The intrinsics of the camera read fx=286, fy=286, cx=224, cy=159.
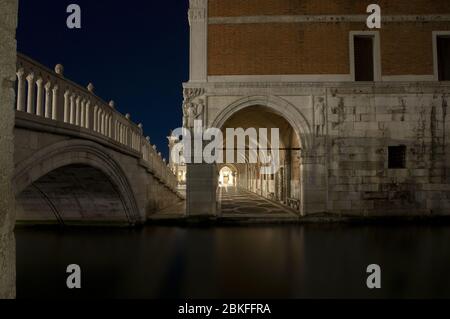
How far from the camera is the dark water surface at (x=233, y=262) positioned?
12.3ft

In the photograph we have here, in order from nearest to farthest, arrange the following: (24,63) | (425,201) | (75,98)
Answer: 1. (24,63)
2. (75,98)
3. (425,201)

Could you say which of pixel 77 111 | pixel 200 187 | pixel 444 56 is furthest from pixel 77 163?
pixel 444 56

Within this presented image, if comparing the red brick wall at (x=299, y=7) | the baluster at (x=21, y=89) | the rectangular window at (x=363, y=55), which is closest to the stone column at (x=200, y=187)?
the red brick wall at (x=299, y=7)

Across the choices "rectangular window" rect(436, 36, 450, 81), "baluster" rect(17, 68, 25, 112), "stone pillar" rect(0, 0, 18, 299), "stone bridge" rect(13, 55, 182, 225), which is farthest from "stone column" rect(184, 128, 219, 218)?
"rectangular window" rect(436, 36, 450, 81)

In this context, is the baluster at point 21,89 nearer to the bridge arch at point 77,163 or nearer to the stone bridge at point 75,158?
the stone bridge at point 75,158

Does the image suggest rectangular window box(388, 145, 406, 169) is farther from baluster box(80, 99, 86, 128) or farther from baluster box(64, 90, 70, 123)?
baluster box(64, 90, 70, 123)

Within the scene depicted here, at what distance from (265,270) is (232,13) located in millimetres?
8679

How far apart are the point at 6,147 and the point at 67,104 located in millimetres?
3655

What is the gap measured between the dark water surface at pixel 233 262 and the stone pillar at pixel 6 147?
6.66ft

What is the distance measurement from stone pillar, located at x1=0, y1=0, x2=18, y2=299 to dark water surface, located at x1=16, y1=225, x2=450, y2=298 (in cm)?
203

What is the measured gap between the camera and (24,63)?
3877 mm
